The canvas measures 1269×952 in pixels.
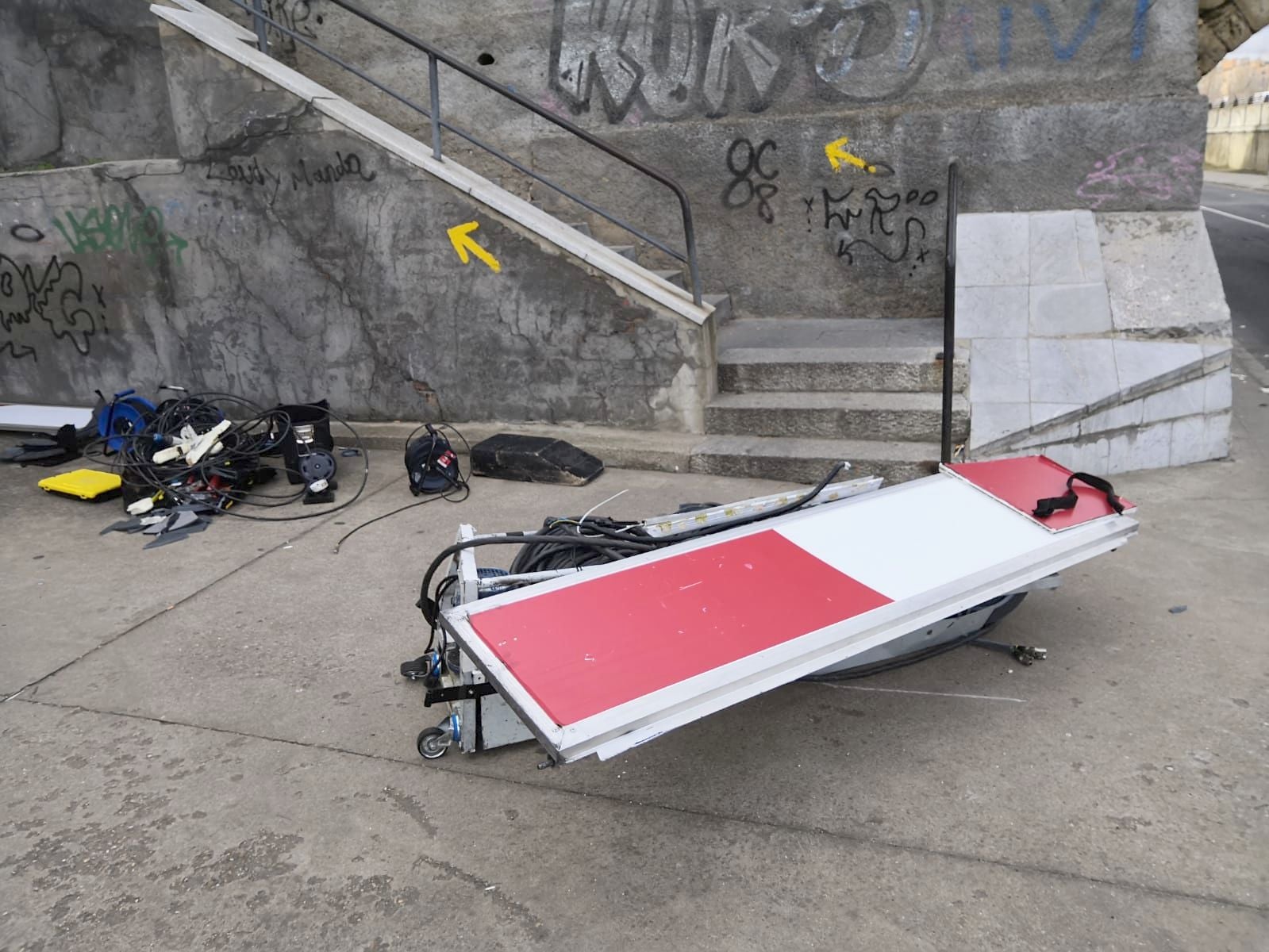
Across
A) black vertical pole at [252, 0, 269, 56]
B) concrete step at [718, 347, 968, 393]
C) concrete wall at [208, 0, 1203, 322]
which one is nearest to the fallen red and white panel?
concrete step at [718, 347, 968, 393]

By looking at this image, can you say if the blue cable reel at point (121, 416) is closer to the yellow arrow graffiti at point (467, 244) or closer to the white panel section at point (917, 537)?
the yellow arrow graffiti at point (467, 244)

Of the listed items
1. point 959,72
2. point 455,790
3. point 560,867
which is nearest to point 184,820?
point 455,790

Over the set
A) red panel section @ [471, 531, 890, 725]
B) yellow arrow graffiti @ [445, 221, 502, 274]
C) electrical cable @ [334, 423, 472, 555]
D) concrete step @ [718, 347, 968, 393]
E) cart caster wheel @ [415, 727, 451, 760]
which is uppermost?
yellow arrow graffiti @ [445, 221, 502, 274]

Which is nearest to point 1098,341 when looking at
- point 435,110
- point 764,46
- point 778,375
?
point 778,375

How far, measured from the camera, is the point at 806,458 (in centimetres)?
519

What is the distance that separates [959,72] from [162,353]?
6.01 metres

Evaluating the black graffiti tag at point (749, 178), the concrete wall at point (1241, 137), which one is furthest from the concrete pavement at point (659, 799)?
the concrete wall at point (1241, 137)

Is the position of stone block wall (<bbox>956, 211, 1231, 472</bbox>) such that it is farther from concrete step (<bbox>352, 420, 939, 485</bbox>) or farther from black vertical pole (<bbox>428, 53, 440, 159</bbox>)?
black vertical pole (<bbox>428, 53, 440, 159</bbox>)

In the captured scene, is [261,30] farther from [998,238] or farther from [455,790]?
[455,790]

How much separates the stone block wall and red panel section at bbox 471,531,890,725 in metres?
2.73

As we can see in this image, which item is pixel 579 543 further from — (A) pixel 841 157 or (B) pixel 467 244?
(A) pixel 841 157

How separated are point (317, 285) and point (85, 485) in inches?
75.0

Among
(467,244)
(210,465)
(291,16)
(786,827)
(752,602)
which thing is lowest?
(786,827)

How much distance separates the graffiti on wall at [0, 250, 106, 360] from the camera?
6.80m
